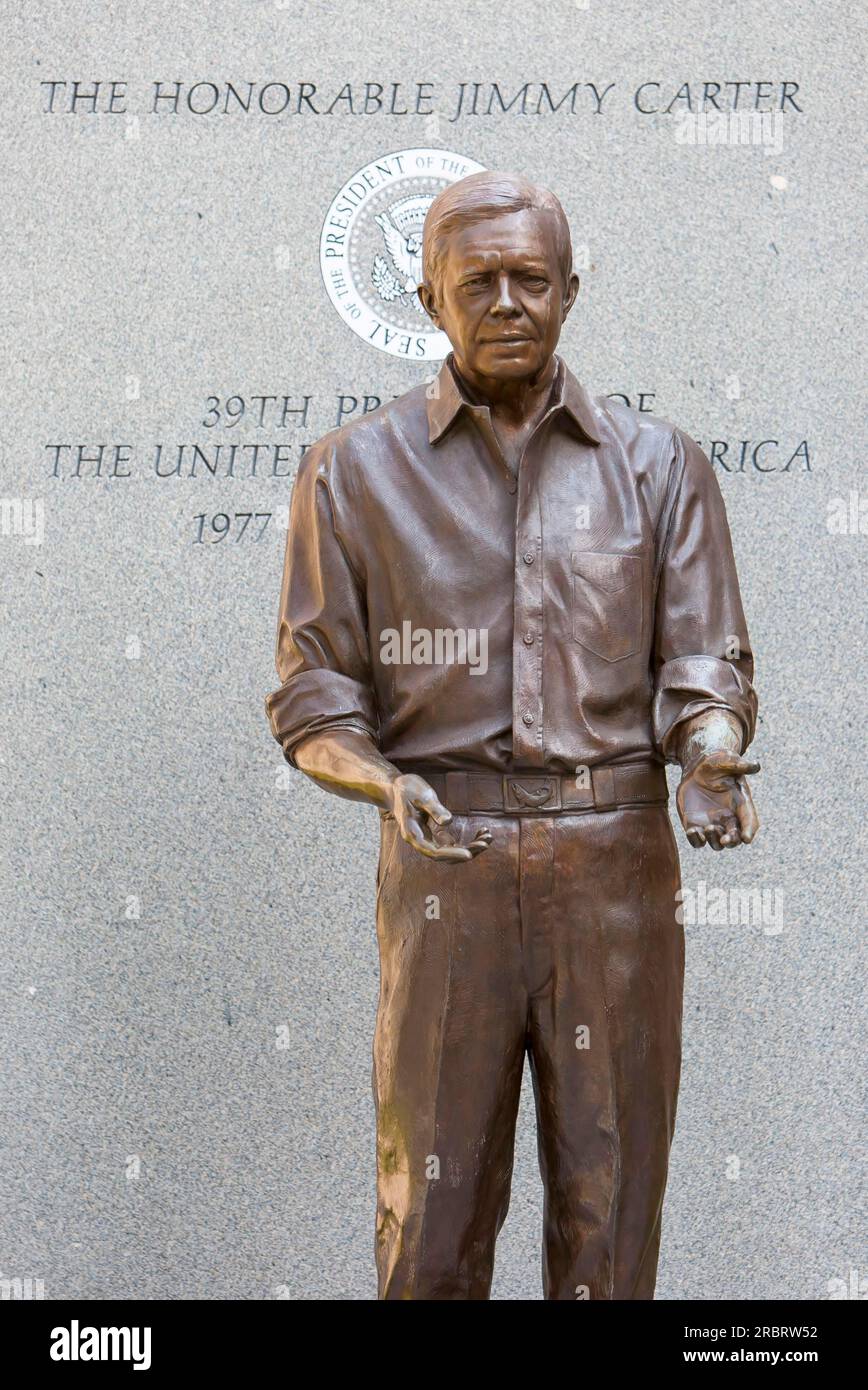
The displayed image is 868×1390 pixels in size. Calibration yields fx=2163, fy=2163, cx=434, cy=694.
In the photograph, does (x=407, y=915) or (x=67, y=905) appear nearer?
(x=407, y=915)

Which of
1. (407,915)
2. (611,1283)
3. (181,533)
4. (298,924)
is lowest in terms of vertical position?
(611,1283)

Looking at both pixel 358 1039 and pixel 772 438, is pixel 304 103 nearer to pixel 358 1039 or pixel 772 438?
pixel 772 438

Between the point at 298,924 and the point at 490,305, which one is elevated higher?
the point at 490,305

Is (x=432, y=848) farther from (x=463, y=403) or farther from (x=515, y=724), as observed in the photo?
(x=463, y=403)

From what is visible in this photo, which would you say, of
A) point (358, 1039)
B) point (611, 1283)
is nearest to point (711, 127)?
point (358, 1039)

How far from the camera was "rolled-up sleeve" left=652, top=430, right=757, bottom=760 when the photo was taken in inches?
138

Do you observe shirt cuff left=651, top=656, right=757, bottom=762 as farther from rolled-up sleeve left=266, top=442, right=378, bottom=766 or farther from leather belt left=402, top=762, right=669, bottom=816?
rolled-up sleeve left=266, top=442, right=378, bottom=766

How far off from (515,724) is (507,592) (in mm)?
222

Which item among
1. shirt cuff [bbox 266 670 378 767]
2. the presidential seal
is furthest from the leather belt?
the presidential seal

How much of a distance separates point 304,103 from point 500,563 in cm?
223

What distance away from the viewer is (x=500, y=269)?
342 centimetres

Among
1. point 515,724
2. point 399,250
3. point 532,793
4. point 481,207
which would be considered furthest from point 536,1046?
point 399,250

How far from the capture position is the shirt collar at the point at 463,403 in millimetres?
3592

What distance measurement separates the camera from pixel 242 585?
17.4 feet
